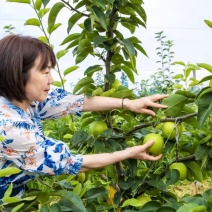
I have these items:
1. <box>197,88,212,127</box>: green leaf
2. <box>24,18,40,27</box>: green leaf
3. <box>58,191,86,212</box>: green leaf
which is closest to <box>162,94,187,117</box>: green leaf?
<box>197,88,212,127</box>: green leaf

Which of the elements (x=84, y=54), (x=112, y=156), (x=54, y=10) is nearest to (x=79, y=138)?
(x=112, y=156)

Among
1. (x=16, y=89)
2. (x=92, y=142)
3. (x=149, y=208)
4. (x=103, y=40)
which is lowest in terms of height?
(x=149, y=208)

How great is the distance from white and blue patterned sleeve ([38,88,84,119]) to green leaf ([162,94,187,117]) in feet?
1.27

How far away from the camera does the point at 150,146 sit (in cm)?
135

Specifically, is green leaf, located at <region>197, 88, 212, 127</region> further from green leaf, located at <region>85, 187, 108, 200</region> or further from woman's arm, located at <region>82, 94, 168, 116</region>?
green leaf, located at <region>85, 187, 108, 200</region>

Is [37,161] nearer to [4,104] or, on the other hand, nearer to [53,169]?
[53,169]

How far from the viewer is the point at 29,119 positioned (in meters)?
1.41

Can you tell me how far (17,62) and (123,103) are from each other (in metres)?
0.35

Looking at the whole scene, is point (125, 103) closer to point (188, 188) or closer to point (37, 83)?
point (37, 83)

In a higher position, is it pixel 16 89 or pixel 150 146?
pixel 16 89

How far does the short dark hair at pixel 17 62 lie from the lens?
4.52 feet

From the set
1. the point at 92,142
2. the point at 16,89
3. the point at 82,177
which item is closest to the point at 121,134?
the point at 92,142

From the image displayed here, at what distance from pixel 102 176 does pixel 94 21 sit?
0.56 m

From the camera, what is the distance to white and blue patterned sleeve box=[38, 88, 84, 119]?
64.2 inches
